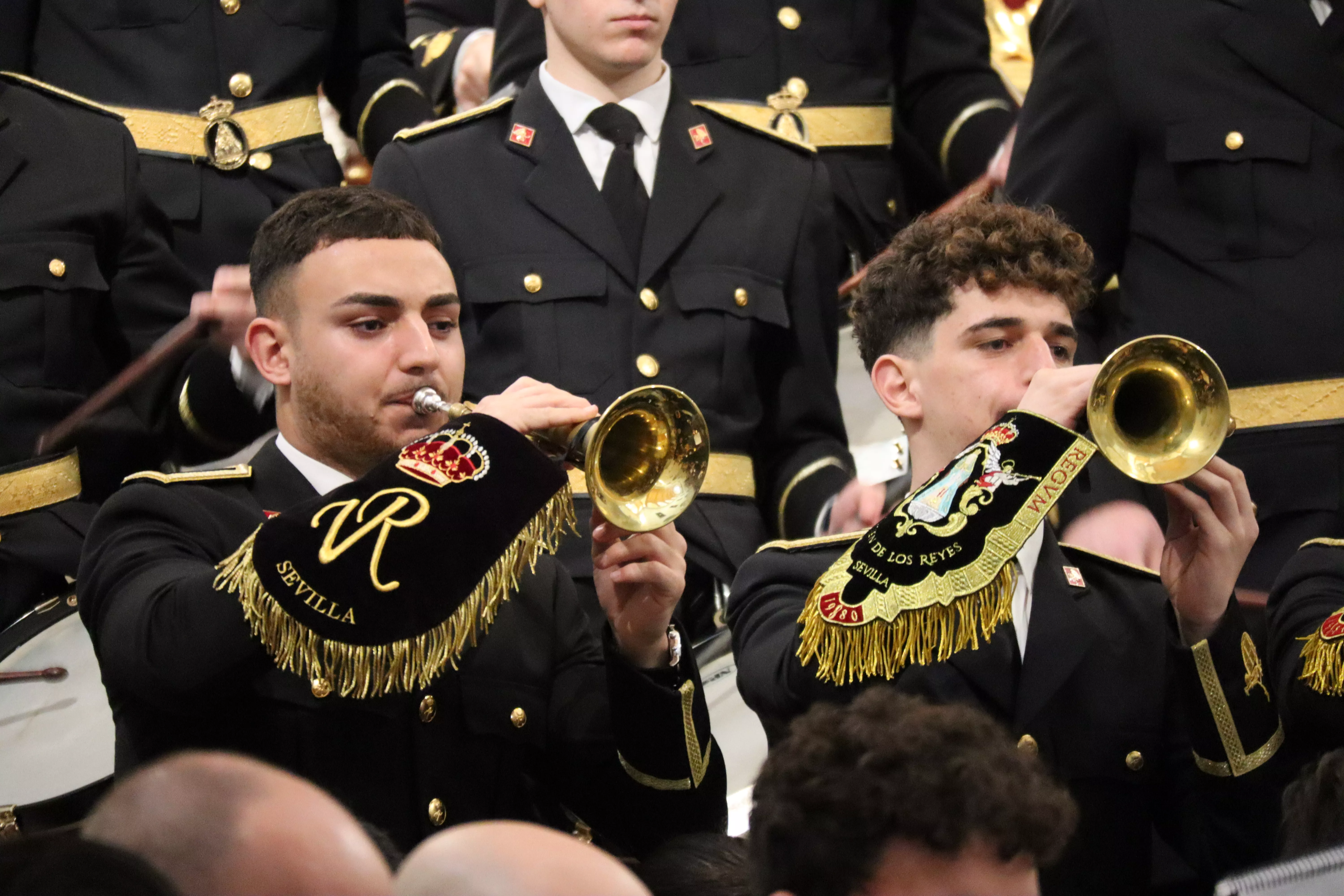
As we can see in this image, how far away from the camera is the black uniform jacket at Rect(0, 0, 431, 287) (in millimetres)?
4715

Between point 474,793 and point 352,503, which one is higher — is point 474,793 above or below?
below

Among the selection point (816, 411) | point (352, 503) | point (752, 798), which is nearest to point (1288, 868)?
point (752, 798)

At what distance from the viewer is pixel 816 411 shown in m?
4.29

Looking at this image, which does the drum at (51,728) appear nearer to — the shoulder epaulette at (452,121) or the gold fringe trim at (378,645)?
the gold fringe trim at (378,645)

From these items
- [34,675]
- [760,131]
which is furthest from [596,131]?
[34,675]

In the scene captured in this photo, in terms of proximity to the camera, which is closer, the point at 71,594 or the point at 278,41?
the point at 71,594

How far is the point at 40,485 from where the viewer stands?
4.15 meters

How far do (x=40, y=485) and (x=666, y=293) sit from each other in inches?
50.9

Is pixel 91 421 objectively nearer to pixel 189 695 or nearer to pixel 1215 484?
pixel 189 695

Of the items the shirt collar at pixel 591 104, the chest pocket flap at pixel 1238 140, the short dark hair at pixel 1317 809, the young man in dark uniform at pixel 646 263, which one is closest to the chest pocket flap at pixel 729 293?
the young man in dark uniform at pixel 646 263

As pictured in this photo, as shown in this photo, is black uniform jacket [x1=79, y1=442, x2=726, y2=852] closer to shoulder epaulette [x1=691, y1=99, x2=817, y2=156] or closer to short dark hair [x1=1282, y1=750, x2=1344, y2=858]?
short dark hair [x1=1282, y1=750, x2=1344, y2=858]

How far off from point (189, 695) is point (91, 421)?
1.28 meters

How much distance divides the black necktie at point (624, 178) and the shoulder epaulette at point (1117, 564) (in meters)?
1.12

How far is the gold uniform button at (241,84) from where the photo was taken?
15.9ft
